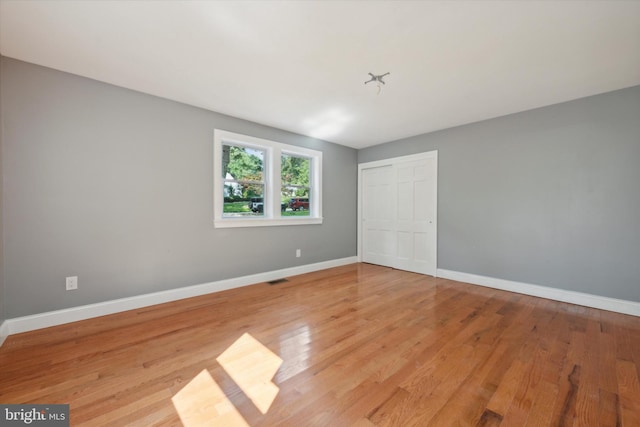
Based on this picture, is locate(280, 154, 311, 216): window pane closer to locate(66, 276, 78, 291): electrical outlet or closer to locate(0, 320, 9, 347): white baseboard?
locate(66, 276, 78, 291): electrical outlet

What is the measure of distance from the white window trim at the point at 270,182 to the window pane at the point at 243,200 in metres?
0.11

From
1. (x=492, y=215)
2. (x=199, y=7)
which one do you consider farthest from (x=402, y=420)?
(x=492, y=215)

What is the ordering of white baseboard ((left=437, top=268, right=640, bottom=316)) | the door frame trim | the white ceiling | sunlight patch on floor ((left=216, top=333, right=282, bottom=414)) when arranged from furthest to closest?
the door frame trim, white baseboard ((left=437, top=268, right=640, bottom=316)), the white ceiling, sunlight patch on floor ((left=216, top=333, right=282, bottom=414))

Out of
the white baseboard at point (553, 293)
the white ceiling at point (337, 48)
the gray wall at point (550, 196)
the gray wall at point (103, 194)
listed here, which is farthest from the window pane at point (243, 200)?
the white baseboard at point (553, 293)

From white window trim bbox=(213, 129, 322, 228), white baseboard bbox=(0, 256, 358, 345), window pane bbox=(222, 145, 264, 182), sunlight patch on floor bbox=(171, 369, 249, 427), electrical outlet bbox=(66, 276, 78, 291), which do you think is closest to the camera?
sunlight patch on floor bbox=(171, 369, 249, 427)

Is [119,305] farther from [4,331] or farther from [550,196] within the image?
[550,196]

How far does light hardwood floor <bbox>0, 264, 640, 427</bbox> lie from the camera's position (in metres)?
1.43

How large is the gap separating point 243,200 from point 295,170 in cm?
118

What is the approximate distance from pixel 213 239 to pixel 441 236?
3.67m

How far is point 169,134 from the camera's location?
3143 mm

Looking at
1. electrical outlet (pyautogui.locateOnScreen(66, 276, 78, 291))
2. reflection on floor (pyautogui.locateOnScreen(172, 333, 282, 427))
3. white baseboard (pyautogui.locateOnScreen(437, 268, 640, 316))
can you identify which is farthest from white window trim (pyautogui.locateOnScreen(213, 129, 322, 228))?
white baseboard (pyautogui.locateOnScreen(437, 268, 640, 316))

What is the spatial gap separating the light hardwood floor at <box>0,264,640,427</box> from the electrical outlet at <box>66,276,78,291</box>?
362mm

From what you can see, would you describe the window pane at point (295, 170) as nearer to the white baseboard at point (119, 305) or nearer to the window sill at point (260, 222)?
the window sill at point (260, 222)

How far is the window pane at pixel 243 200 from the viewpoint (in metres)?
3.75
